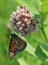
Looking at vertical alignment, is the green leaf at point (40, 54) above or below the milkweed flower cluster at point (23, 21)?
below

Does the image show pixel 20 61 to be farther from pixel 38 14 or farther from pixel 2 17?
pixel 2 17

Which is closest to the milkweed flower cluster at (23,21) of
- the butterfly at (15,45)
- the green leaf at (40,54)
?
the butterfly at (15,45)

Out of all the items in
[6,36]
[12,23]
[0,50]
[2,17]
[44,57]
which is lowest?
[44,57]

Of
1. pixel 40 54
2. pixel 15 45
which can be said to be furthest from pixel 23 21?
pixel 40 54

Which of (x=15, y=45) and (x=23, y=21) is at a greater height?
(x=23, y=21)

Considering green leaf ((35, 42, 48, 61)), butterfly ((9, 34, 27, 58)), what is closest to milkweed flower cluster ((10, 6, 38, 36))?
butterfly ((9, 34, 27, 58))

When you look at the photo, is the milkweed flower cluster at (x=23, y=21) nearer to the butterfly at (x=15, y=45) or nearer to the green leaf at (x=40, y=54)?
the butterfly at (x=15, y=45)

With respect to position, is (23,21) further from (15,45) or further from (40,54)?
(40,54)

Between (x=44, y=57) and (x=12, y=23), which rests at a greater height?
(x=12, y=23)

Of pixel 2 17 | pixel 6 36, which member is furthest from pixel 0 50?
pixel 2 17
